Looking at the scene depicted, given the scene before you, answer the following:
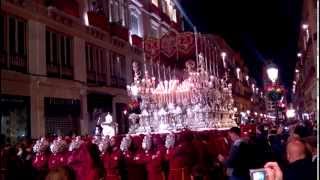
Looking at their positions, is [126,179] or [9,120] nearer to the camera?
[126,179]

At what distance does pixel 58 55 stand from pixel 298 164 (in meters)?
21.3

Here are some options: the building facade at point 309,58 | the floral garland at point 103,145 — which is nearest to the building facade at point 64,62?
the floral garland at point 103,145

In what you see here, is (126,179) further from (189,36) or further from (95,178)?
(189,36)

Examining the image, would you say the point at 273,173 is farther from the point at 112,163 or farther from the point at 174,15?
the point at 174,15

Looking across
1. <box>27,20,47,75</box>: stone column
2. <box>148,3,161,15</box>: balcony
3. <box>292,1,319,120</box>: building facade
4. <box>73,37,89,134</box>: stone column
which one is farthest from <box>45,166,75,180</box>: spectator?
<box>148,3,161,15</box>: balcony

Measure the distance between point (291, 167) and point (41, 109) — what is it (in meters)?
19.1

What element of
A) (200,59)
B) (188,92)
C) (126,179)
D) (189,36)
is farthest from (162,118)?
(126,179)

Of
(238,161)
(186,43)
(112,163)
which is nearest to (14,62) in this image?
(186,43)

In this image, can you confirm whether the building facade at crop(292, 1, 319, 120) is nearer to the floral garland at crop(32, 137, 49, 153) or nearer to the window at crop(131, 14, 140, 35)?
the floral garland at crop(32, 137, 49, 153)

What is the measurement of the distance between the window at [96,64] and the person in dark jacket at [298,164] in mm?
23922

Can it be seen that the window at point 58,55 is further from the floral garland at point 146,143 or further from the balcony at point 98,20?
the floral garland at point 146,143

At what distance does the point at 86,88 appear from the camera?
2738 centimetres

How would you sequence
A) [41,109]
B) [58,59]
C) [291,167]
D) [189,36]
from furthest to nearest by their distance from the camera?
[58,59] < [41,109] < [189,36] < [291,167]

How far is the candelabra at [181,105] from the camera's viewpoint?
1658cm
